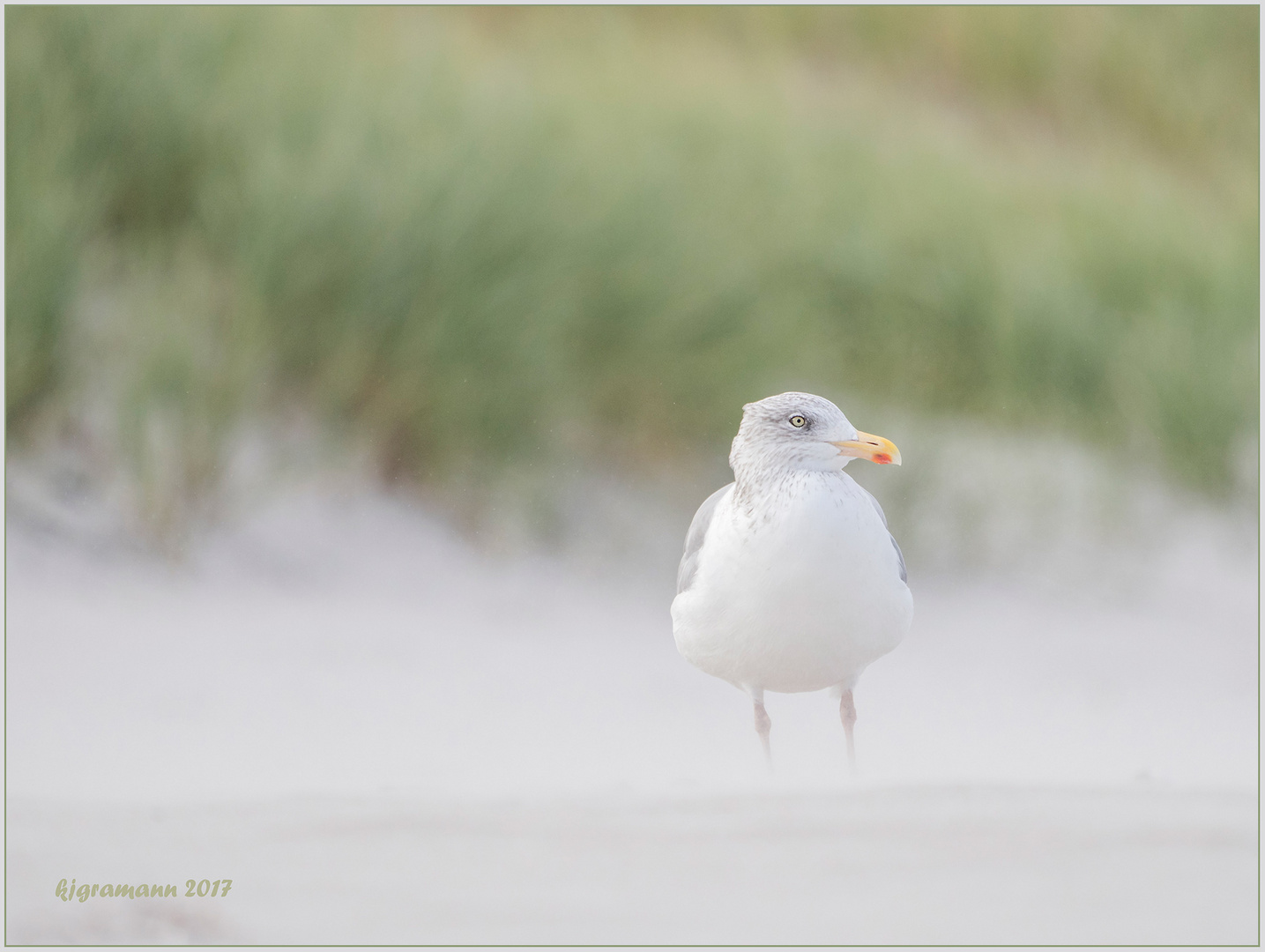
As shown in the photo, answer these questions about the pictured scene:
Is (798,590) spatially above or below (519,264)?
below

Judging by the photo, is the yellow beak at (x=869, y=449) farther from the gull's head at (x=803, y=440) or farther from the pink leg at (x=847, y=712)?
the pink leg at (x=847, y=712)

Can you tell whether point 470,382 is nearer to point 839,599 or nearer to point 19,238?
point 19,238

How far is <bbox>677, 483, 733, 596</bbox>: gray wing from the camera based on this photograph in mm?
853

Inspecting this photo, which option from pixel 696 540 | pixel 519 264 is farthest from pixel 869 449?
pixel 519 264

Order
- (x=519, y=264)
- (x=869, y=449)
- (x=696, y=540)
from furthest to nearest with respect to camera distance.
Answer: (x=519, y=264)
(x=696, y=540)
(x=869, y=449)

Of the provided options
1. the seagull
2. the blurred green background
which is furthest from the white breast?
the blurred green background

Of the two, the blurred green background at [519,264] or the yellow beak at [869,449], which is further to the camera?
the blurred green background at [519,264]

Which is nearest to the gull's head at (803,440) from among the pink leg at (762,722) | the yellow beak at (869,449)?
the yellow beak at (869,449)

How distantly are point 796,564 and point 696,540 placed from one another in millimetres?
121

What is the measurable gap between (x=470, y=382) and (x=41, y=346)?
0.82 m

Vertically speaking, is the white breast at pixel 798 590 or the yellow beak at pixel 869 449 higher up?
the yellow beak at pixel 869 449

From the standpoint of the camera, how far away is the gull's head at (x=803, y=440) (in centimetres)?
79

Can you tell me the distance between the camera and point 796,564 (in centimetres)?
79

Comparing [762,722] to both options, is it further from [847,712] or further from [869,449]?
[869,449]
